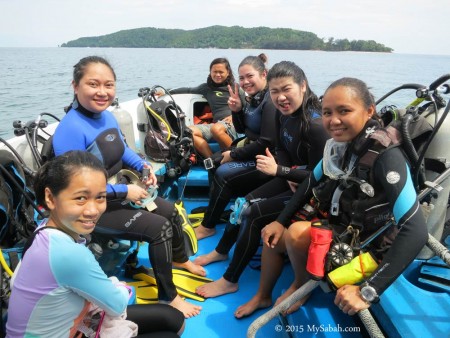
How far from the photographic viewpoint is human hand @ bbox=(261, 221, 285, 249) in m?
1.87

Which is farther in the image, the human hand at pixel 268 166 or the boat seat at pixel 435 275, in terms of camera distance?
the human hand at pixel 268 166

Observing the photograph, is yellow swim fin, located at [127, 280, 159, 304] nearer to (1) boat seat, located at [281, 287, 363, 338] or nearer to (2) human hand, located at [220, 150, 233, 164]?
(1) boat seat, located at [281, 287, 363, 338]

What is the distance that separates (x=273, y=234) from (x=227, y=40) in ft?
204

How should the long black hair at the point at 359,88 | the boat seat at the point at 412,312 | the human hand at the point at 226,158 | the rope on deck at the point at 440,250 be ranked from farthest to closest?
the human hand at the point at 226,158, the long black hair at the point at 359,88, the boat seat at the point at 412,312, the rope on deck at the point at 440,250

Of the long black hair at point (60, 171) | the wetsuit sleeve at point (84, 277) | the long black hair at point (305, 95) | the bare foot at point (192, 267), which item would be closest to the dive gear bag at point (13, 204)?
the long black hair at point (60, 171)

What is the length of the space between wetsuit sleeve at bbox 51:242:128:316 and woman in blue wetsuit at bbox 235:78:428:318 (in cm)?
78

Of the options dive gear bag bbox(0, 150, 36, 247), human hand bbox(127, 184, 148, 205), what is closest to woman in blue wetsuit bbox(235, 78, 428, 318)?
human hand bbox(127, 184, 148, 205)

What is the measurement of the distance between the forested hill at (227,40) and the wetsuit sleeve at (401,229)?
51995mm

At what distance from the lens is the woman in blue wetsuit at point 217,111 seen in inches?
145

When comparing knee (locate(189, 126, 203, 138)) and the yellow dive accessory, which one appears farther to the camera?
knee (locate(189, 126, 203, 138))

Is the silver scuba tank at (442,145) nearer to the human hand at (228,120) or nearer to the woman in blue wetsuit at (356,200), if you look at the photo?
the woman in blue wetsuit at (356,200)

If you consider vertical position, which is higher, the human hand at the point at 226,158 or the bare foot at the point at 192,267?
the human hand at the point at 226,158

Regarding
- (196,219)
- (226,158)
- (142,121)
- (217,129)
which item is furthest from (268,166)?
(142,121)

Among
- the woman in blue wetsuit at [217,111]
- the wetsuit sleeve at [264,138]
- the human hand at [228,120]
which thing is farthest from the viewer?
the human hand at [228,120]
